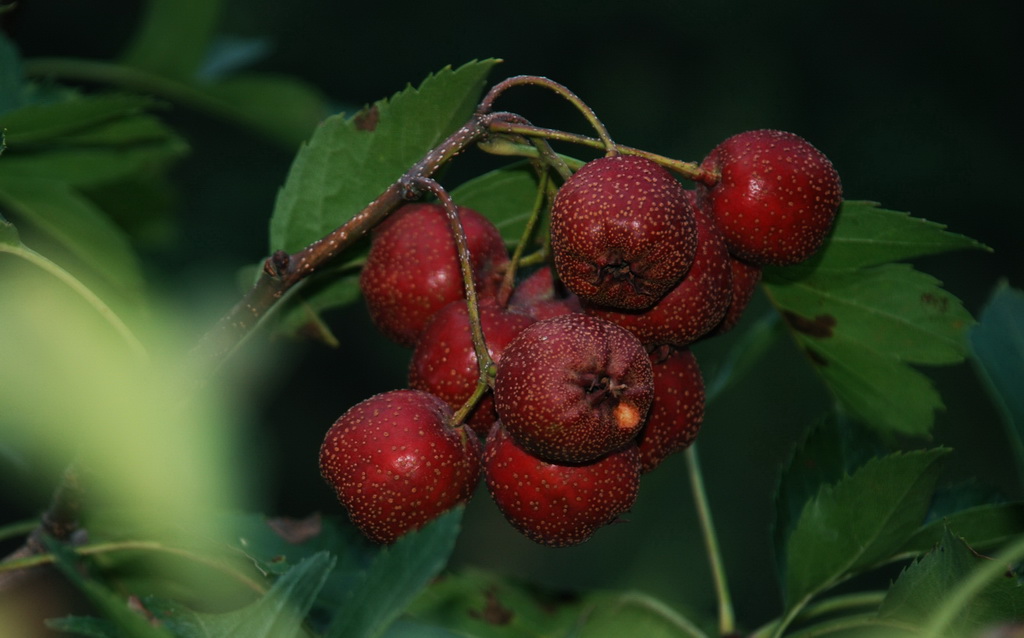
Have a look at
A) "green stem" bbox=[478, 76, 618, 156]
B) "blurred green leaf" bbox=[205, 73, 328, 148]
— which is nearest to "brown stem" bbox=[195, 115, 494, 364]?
"green stem" bbox=[478, 76, 618, 156]

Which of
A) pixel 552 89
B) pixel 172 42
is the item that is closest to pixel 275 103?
pixel 172 42

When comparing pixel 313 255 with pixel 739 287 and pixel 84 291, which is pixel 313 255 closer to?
pixel 84 291

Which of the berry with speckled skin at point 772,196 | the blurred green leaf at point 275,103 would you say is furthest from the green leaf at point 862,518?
the blurred green leaf at point 275,103

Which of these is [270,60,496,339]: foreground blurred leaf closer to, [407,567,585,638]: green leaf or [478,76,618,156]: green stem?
[478,76,618,156]: green stem

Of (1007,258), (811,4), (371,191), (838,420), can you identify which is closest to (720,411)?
(1007,258)

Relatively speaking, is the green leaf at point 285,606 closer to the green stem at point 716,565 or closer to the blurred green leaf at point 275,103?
the green stem at point 716,565

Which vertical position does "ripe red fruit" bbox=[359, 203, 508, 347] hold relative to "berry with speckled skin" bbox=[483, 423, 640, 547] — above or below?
above
